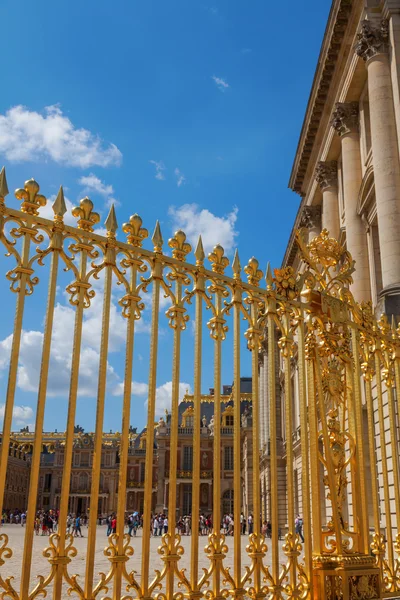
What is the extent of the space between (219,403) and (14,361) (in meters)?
1.80

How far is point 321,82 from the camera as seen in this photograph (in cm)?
2014

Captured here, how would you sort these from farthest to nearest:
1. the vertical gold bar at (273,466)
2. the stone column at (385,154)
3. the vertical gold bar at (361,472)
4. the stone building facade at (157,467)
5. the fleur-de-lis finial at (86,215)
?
the stone building facade at (157,467)
the stone column at (385,154)
the vertical gold bar at (361,472)
the vertical gold bar at (273,466)
the fleur-de-lis finial at (86,215)

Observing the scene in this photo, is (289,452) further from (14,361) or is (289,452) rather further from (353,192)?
(353,192)

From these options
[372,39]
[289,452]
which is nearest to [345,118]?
[372,39]

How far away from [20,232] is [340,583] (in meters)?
3.87

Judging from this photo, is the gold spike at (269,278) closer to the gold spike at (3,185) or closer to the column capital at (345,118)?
the gold spike at (3,185)

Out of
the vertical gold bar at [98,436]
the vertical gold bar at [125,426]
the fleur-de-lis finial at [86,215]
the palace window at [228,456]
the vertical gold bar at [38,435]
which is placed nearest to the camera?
the vertical gold bar at [38,435]

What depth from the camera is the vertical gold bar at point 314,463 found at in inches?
206

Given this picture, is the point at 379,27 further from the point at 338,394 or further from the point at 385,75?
the point at 338,394

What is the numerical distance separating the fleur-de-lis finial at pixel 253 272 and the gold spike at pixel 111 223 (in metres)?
1.39

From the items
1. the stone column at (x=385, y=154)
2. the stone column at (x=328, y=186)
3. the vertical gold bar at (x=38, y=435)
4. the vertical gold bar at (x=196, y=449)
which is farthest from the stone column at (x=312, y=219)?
the vertical gold bar at (x=38, y=435)

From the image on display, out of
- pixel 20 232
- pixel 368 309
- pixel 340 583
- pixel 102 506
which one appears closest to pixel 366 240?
pixel 368 309

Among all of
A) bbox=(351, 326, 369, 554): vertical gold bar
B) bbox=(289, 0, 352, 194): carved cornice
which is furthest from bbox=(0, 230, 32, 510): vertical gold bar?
bbox=(289, 0, 352, 194): carved cornice

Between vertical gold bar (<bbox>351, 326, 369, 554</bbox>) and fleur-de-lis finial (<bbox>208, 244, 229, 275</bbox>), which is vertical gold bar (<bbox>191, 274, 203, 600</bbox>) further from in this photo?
vertical gold bar (<bbox>351, 326, 369, 554</bbox>)
